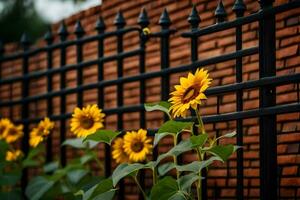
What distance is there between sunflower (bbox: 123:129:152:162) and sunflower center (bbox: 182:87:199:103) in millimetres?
602

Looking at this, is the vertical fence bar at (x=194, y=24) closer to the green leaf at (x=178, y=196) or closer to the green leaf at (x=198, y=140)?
the green leaf at (x=198, y=140)

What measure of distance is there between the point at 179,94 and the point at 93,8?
2856 mm

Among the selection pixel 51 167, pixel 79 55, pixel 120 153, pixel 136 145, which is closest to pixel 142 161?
pixel 120 153

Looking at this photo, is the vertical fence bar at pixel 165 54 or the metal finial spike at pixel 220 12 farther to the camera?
the vertical fence bar at pixel 165 54

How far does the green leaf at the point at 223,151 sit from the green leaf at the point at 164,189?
0.24 metres

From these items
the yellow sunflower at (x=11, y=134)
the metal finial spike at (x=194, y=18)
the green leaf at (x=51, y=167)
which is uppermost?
the metal finial spike at (x=194, y=18)

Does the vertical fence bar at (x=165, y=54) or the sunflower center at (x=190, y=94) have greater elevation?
the vertical fence bar at (x=165, y=54)

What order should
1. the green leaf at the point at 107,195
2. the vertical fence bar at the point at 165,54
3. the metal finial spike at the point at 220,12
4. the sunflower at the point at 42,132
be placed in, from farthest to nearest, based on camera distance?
the sunflower at the point at 42,132 < the vertical fence bar at the point at 165,54 < the metal finial spike at the point at 220,12 < the green leaf at the point at 107,195

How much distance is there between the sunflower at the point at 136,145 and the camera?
3.77 meters

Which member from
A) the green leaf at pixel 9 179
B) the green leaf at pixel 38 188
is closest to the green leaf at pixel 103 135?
the green leaf at pixel 38 188

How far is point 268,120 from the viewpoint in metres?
3.34

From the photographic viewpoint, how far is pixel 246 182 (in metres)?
4.07

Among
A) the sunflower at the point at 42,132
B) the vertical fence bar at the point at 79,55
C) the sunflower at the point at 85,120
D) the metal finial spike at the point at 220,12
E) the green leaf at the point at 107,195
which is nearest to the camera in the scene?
the green leaf at the point at 107,195

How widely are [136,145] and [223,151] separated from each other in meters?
0.79
